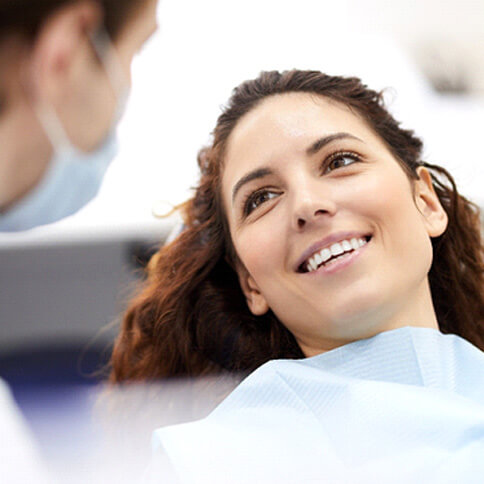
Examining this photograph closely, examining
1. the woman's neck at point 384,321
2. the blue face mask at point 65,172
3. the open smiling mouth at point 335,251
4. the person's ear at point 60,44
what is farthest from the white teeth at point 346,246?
the person's ear at point 60,44

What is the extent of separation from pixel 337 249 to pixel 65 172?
435mm

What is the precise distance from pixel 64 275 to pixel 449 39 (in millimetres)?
855

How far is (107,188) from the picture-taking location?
89cm

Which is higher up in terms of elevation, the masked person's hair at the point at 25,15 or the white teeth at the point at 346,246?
the masked person's hair at the point at 25,15

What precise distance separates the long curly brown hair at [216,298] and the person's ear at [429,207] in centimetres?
4

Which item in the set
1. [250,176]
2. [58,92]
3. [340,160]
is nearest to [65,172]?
[58,92]

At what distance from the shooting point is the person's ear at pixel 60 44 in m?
0.55

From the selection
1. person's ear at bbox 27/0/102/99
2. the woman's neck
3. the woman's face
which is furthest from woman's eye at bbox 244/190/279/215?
person's ear at bbox 27/0/102/99

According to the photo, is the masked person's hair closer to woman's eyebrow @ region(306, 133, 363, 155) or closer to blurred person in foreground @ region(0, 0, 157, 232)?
blurred person in foreground @ region(0, 0, 157, 232)

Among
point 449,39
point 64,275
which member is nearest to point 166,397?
point 64,275

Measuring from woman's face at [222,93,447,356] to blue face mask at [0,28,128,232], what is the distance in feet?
0.89

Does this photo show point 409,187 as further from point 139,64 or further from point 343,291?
point 139,64

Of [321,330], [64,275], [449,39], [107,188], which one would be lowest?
[321,330]

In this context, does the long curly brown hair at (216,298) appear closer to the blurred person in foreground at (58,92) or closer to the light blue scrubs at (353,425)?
the light blue scrubs at (353,425)
